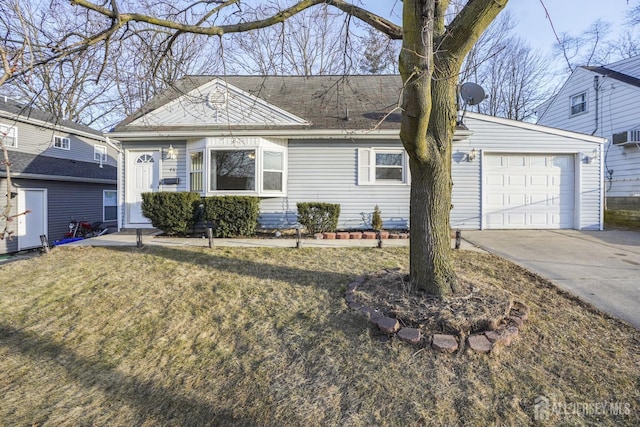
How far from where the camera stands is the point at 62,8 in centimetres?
418

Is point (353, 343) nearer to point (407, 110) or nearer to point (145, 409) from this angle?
point (145, 409)

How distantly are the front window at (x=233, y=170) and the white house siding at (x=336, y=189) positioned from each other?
0.85m

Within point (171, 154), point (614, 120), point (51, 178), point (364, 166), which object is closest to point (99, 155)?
point (51, 178)

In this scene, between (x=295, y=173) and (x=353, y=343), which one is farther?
(x=295, y=173)

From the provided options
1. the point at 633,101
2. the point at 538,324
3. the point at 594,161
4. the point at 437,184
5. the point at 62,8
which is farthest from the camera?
the point at 633,101

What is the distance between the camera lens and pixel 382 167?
30.0ft

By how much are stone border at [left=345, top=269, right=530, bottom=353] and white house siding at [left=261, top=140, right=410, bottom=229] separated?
5.82 metres

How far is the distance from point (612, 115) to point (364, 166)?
1024 cm

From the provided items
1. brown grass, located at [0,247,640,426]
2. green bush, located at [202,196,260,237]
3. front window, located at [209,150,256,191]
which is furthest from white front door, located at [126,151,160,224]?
brown grass, located at [0,247,640,426]

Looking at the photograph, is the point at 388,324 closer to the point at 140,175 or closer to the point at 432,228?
the point at 432,228

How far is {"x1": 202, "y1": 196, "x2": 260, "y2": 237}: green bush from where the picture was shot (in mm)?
7949

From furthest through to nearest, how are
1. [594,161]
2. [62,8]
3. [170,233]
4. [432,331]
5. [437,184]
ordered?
[594,161]
[170,233]
[62,8]
[437,184]
[432,331]

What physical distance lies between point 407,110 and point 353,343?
2.27 metres

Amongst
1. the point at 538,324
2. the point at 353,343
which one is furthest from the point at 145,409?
the point at 538,324
